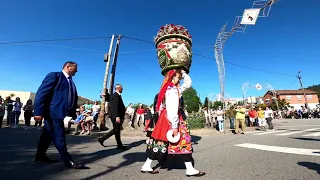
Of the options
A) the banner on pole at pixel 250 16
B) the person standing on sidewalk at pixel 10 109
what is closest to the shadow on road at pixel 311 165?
the banner on pole at pixel 250 16

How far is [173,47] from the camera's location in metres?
4.77

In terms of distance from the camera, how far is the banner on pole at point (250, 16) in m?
14.9

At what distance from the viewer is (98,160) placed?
470cm

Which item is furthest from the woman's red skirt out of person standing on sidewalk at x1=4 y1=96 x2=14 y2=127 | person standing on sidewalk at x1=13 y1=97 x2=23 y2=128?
person standing on sidewalk at x1=4 y1=96 x2=14 y2=127

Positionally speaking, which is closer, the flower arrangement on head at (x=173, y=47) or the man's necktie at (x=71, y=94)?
the man's necktie at (x=71, y=94)

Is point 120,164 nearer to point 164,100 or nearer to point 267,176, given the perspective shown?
point 164,100

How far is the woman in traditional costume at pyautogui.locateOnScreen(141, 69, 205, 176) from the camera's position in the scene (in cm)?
353

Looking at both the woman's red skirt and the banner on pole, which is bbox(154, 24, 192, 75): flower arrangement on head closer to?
the woman's red skirt

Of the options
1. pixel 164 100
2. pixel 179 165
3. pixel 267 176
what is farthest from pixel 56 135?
pixel 267 176

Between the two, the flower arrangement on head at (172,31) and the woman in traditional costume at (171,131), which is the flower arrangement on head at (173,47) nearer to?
Result: the flower arrangement on head at (172,31)

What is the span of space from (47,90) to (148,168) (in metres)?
2.08

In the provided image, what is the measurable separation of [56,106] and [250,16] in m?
14.3

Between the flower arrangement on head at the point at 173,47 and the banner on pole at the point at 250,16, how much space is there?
11.7 meters

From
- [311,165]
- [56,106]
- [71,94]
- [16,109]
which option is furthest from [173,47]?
[16,109]
